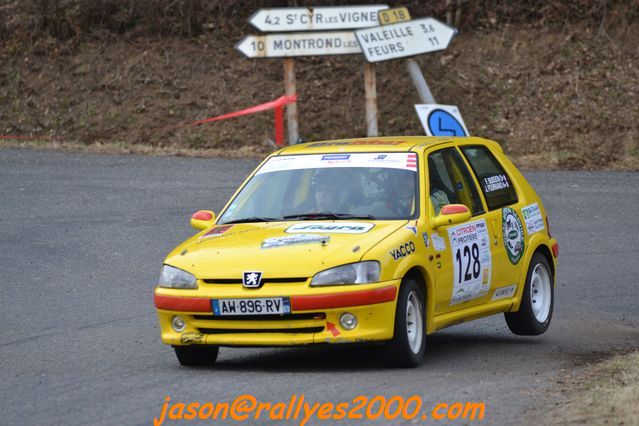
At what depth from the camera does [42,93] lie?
28.3m

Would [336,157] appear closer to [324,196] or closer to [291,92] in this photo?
[324,196]

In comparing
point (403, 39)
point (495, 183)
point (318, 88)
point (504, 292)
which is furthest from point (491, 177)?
point (318, 88)

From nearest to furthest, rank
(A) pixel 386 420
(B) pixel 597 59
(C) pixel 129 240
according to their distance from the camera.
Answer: (A) pixel 386 420
(C) pixel 129 240
(B) pixel 597 59

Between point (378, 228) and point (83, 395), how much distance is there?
229cm

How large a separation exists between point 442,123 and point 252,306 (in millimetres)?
11908

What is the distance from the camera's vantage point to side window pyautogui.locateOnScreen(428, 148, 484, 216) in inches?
381

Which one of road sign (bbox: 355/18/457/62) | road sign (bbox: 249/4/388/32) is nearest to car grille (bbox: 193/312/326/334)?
road sign (bbox: 355/18/457/62)

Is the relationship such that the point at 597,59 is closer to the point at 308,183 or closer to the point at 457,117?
the point at 457,117

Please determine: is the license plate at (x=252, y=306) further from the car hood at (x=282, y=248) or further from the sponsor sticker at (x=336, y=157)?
the sponsor sticker at (x=336, y=157)

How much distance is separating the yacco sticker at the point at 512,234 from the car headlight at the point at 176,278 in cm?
274

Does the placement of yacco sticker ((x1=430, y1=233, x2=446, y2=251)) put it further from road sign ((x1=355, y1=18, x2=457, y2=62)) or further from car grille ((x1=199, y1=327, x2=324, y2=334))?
road sign ((x1=355, y1=18, x2=457, y2=62))

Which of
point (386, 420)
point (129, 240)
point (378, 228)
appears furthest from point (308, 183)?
point (129, 240)

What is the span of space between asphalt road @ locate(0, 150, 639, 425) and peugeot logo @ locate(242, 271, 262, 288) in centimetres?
58

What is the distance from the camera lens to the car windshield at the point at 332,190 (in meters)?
9.40
